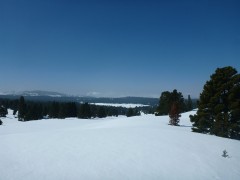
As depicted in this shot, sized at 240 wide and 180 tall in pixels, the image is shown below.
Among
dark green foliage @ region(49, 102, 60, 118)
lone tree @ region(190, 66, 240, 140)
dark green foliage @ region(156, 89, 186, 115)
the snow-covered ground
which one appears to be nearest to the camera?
the snow-covered ground

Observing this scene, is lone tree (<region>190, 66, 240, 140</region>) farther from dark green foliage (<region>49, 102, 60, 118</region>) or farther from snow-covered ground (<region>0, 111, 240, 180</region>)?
dark green foliage (<region>49, 102, 60, 118</region>)

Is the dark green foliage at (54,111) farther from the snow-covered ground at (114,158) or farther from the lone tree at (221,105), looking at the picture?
the snow-covered ground at (114,158)

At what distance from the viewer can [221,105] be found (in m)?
25.5

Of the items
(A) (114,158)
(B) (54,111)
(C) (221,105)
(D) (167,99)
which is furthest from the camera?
(B) (54,111)

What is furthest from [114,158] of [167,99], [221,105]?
[167,99]

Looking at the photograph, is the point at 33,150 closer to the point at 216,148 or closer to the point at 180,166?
the point at 180,166

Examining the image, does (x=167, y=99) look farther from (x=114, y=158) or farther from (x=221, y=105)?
(x=114, y=158)

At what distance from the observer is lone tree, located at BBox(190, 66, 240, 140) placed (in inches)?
982

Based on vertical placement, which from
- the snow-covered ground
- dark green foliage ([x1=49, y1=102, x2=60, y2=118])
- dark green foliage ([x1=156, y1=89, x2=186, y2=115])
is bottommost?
the snow-covered ground

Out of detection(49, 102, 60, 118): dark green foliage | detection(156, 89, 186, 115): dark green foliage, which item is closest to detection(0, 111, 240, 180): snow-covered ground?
detection(156, 89, 186, 115): dark green foliage

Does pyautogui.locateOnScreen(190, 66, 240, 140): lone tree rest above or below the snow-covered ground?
above

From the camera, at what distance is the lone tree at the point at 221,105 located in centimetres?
2495

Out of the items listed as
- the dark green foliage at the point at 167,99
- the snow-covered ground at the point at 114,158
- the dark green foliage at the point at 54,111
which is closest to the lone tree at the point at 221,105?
the snow-covered ground at the point at 114,158

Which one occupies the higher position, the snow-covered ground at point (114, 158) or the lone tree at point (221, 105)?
the lone tree at point (221, 105)
